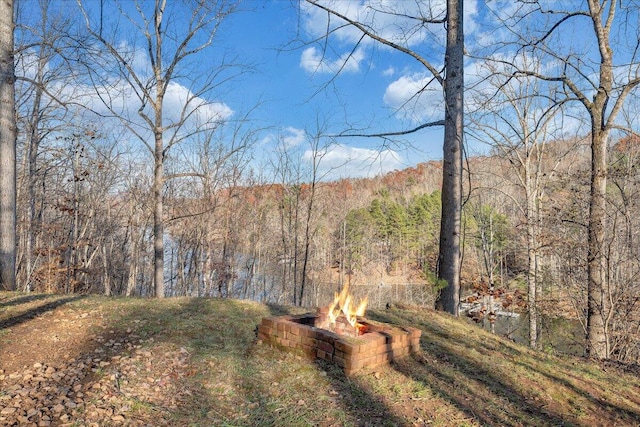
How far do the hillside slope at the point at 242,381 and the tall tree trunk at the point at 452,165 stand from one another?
1184mm

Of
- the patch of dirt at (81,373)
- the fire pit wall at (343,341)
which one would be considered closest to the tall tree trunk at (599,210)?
the fire pit wall at (343,341)

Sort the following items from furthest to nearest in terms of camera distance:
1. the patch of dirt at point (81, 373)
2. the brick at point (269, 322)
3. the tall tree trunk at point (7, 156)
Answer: the tall tree trunk at point (7, 156) → the brick at point (269, 322) → the patch of dirt at point (81, 373)

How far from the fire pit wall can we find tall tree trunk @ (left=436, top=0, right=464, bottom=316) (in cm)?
198

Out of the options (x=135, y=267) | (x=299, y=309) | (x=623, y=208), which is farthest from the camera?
(x=135, y=267)

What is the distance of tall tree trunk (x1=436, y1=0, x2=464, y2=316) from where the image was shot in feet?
16.9

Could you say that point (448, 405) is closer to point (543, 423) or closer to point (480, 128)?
point (543, 423)

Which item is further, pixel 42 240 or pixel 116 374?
pixel 42 240

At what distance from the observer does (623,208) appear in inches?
240

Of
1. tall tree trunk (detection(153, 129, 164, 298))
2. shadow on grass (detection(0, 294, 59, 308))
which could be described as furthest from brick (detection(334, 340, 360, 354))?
tall tree trunk (detection(153, 129, 164, 298))

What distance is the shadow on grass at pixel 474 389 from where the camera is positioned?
98.7 inches

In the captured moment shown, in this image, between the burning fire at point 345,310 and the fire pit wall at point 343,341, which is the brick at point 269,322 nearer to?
the fire pit wall at point 343,341

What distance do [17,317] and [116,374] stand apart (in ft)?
6.18

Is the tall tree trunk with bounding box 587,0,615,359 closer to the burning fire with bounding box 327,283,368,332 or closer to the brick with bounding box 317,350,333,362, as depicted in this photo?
the burning fire with bounding box 327,283,368,332

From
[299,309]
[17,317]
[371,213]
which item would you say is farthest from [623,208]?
[371,213]
